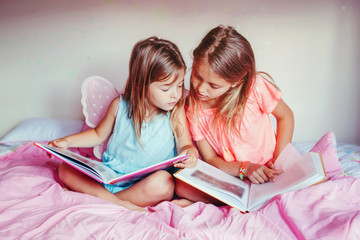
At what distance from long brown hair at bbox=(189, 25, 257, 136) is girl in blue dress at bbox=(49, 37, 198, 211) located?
0.33ft

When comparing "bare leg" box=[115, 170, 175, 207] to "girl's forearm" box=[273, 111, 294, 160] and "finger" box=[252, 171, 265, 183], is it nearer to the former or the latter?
"finger" box=[252, 171, 265, 183]

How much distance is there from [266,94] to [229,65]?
242 mm

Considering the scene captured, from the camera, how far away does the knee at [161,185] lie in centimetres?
104

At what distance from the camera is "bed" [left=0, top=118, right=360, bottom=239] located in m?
0.79

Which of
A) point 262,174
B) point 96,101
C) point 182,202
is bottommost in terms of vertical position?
point 182,202

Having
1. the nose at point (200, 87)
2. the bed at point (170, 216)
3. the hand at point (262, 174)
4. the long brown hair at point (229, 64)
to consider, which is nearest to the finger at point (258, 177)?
the hand at point (262, 174)

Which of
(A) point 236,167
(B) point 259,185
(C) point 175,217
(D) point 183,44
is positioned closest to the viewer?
(C) point 175,217

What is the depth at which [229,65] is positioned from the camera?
1.04 meters

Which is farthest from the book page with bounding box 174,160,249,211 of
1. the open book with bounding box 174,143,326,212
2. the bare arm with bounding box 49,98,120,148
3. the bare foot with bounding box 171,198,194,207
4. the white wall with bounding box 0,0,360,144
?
the white wall with bounding box 0,0,360,144

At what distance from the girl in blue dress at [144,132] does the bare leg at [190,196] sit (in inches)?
1.3

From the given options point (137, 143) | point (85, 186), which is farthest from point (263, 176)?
point (85, 186)

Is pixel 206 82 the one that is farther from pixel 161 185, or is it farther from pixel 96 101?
pixel 96 101

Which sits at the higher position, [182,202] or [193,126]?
[193,126]

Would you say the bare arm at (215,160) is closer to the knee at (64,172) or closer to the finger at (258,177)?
the finger at (258,177)
